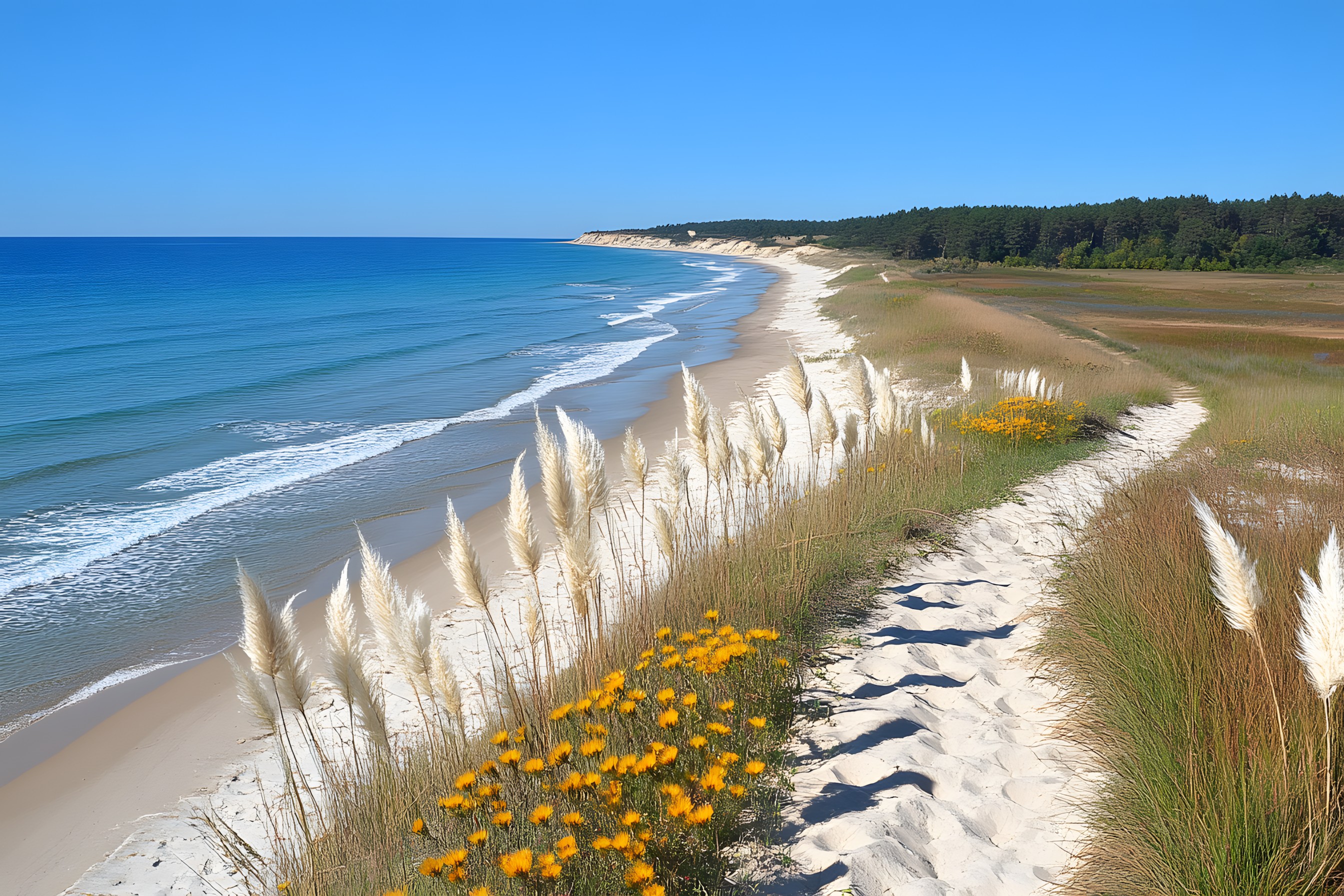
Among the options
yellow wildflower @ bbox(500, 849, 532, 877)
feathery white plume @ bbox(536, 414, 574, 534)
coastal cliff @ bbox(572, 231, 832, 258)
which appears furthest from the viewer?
coastal cliff @ bbox(572, 231, 832, 258)

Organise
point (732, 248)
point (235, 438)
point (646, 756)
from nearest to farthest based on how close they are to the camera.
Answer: point (646, 756), point (235, 438), point (732, 248)

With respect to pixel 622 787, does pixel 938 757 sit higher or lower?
lower

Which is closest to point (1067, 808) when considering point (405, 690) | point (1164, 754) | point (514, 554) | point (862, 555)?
point (1164, 754)

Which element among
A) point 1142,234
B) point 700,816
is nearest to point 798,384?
point 700,816

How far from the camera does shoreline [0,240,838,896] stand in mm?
4730

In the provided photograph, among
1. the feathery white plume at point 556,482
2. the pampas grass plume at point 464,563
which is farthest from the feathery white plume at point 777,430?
the pampas grass plume at point 464,563

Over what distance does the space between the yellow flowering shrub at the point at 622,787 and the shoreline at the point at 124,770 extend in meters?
3.04

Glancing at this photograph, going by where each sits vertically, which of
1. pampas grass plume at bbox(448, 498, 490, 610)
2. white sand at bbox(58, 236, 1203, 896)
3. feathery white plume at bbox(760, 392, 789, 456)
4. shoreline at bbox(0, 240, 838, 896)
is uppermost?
feathery white plume at bbox(760, 392, 789, 456)

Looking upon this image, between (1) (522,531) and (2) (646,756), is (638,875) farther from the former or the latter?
(1) (522,531)

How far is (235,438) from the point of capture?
15609 millimetres

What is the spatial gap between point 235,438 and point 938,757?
1594cm

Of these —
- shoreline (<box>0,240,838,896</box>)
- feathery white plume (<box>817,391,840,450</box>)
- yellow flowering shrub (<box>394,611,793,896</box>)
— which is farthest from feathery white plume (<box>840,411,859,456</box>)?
shoreline (<box>0,240,838,896</box>)

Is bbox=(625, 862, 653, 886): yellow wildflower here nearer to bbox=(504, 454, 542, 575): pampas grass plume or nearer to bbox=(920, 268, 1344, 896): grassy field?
bbox=(504, 454, 542, 575): pampas grass plume

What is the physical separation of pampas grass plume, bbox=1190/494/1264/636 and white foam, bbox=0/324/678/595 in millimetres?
10988
